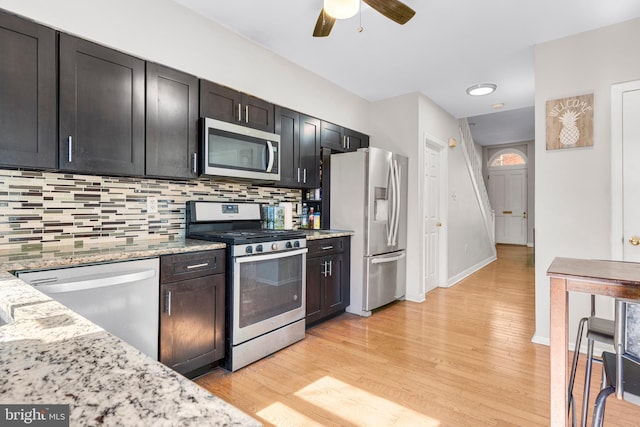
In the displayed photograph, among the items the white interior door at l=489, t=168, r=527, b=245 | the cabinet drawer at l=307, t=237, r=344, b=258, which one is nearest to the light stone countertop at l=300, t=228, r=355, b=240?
the cabinet drawer at l=307, t=237, r=344, b=258

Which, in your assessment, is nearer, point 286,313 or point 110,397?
point 110,397

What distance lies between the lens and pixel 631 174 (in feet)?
8.36

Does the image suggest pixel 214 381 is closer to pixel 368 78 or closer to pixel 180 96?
pixel 180 96

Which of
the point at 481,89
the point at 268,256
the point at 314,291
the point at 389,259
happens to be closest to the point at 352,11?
the point at 268,256

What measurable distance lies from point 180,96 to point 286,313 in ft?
6.08

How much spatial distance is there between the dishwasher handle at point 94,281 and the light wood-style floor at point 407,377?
88cm

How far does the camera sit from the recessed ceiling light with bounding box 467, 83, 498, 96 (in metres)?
3.99

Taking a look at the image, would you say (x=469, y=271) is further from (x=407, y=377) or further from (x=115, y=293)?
(x=115, y=293)

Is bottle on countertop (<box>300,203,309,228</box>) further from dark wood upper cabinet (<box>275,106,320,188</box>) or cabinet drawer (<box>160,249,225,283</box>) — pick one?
cabinet drawer (<box>160,249,225,283</box>)

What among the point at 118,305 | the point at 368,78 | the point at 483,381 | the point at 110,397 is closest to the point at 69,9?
the point at 118,305

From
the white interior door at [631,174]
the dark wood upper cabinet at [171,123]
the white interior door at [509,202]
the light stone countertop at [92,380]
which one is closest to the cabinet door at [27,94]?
the dark wood upper cabinet at [171,123]

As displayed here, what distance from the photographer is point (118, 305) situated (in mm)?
1770

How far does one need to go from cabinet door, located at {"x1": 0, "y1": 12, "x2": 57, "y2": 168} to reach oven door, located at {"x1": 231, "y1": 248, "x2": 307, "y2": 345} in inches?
50.4

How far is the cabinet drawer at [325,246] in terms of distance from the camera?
3117 mm
